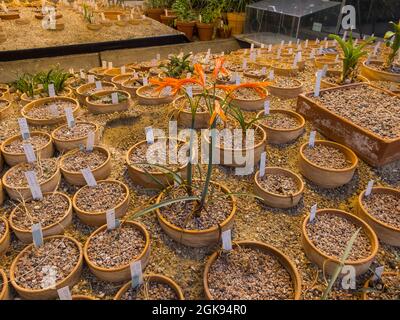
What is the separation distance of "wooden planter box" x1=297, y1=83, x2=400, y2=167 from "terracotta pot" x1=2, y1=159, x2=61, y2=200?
6.54 ft

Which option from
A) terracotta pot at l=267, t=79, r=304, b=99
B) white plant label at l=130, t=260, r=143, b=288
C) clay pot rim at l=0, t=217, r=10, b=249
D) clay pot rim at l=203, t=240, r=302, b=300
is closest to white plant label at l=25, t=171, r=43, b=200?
clay pot rim at l=0, t=217, r=10, b=249

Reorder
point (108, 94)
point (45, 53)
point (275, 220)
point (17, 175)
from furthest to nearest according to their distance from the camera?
point (45, 53), point (108, 94), point (17, 175), point (275, 220)

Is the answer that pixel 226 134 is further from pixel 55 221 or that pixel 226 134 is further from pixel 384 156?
pixel 55 221

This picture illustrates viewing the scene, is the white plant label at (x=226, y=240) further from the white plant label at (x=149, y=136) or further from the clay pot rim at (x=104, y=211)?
the white plant label at (x=149, y=136)

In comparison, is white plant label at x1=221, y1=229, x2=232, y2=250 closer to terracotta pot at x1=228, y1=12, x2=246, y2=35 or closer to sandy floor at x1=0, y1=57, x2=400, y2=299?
sandy floor at x1=0, y1=57, x2=400, y2=299

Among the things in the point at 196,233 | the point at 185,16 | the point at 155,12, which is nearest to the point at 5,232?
the point at 196,233

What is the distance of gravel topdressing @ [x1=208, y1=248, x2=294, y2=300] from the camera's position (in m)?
1.54

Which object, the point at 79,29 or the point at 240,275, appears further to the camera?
the point at 79,29

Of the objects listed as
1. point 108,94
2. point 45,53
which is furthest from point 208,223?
point 45,53

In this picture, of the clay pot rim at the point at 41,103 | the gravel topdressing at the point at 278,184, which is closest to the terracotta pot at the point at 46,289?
the gravel topdressing at the point at 278,184

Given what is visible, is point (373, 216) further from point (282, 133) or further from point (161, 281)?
point (161, 281)

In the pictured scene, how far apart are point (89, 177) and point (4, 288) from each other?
0.74 meters

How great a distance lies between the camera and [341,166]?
87.8 inches

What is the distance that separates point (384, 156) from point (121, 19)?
609 cm
